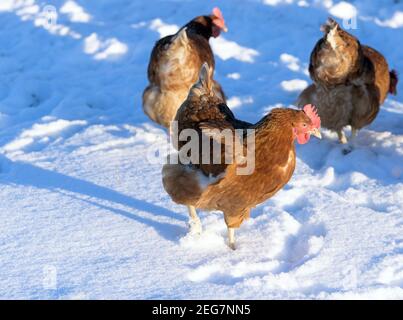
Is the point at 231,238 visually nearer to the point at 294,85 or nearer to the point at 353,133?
the point at 353,133

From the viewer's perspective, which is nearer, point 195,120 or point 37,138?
point 195,120

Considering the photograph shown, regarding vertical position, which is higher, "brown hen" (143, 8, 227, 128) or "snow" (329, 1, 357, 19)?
"snow" (329, 1, 357, 19)

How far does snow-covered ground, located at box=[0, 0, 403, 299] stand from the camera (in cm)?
351

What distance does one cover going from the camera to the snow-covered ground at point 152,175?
11.5ft

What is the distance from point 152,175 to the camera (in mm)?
4922

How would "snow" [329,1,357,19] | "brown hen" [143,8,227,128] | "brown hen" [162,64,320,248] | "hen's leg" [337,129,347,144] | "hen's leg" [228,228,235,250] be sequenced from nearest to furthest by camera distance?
"brown hen" [162,64,320,248], "hen's leg" [228,228,235,250], "brown hen" [143,8,227,128], "hen's leg" [337,129,347,144], "snow" [329,1,357,19]

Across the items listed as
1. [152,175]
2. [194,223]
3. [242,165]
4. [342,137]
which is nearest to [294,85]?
[342,137]

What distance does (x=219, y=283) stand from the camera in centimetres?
347

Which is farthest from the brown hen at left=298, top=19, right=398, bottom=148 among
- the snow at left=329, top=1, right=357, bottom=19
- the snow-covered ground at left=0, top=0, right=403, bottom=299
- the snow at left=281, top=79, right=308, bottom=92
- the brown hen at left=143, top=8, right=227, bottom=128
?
the snow at left=329, top=1, right=357, bottom=19

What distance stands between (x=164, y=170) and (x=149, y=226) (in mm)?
471

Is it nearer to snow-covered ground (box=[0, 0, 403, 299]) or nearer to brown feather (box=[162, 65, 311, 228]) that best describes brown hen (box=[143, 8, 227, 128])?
snow-covered ground (box=[0, 0, 403, 299])

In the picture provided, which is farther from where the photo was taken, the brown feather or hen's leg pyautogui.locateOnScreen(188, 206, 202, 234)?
hen's leg pyautogui.locateOnScreen(188, 206, 202, 234)

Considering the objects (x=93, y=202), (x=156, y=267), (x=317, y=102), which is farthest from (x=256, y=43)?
(x=156, y=267)

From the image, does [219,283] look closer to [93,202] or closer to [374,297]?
[374,297]
